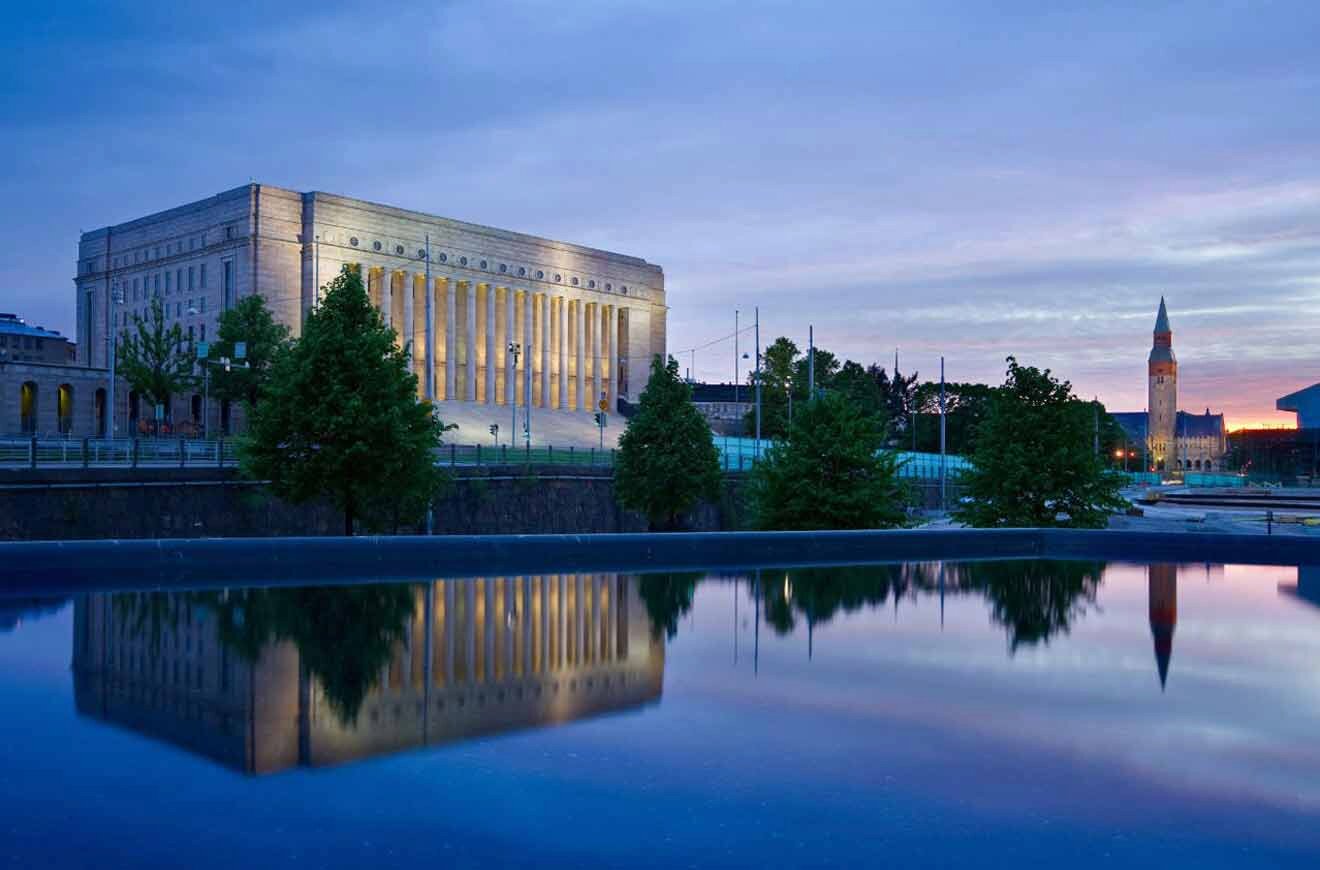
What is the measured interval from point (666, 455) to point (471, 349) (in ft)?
163

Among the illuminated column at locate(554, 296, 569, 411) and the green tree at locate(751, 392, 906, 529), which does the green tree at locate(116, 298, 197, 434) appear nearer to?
the green tree at locate(751, 392, 906, 529)

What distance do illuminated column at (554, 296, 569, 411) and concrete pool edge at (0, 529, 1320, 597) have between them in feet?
248

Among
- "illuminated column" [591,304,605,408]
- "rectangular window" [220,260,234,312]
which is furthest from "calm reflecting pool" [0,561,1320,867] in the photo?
"illuminated column" [591,304,605,408]

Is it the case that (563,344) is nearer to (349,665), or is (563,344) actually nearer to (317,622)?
(317,622)

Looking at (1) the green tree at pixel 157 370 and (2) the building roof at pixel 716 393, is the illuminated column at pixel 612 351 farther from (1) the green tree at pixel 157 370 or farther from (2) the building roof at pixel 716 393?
(1) the green tree at pixel 157 370

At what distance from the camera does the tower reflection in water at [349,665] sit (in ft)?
27.8

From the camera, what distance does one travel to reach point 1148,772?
765 cm

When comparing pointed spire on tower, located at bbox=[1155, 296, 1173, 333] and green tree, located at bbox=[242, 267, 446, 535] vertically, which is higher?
pointed spire on tower, located at bbox=[1155, 296, 1173, 333]

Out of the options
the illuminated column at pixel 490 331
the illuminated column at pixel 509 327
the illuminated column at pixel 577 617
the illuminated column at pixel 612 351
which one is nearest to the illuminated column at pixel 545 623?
the illuminated column at pixel 577 617

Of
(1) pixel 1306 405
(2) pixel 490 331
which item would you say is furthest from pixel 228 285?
(1) pixel 1306 405

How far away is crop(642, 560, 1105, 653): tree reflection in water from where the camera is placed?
13.9 m

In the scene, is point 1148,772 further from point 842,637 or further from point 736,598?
point 736,598

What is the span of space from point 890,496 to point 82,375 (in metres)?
50.3

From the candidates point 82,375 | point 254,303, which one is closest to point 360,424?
point 254,303
